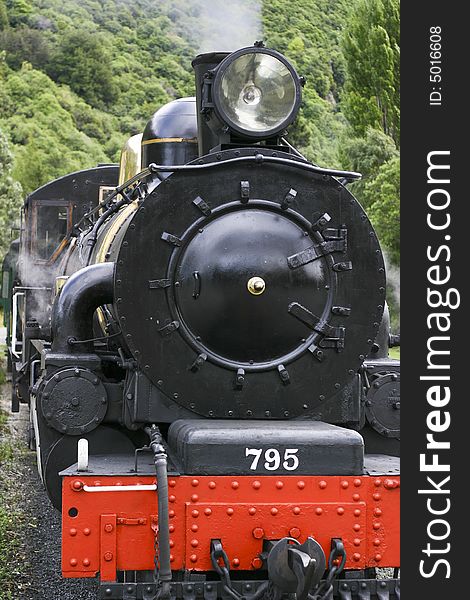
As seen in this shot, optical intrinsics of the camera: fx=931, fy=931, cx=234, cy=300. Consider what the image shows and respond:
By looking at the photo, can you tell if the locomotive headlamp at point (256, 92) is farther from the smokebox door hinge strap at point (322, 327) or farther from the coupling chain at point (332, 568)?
the coupling chain at point (332, 568)

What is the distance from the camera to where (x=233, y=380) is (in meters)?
4.65

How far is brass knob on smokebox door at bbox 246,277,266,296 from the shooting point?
460cm

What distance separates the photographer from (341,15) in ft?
62.2

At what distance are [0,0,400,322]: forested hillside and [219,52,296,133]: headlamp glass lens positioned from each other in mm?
1844

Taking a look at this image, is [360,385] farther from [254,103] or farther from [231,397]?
[254,103]

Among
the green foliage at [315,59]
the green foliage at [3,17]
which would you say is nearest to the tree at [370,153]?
the green foliage at [315,59]

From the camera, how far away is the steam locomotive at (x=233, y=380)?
4.04m

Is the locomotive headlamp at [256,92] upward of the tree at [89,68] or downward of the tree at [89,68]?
downward

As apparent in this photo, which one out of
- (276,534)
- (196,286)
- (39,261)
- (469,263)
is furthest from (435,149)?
(39,261)

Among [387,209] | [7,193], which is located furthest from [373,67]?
[7,193]

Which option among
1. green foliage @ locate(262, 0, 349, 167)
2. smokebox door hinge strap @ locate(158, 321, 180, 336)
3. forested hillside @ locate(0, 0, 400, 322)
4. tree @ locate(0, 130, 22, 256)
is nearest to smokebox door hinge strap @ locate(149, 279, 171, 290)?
smokebox door hinge strap @ locate(158, 321, 180, 336)

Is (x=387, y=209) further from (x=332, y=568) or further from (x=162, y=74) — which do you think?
(x=162, y=74)

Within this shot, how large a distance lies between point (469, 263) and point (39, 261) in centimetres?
607

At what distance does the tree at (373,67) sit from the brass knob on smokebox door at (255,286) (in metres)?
15.7
